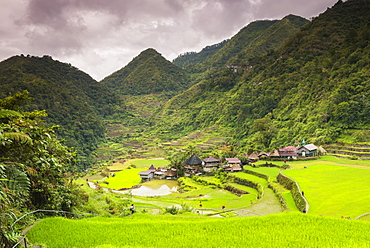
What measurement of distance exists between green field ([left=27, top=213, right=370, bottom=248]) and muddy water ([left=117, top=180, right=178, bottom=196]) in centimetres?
2423

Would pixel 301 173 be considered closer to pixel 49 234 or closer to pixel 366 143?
pixel 366 143

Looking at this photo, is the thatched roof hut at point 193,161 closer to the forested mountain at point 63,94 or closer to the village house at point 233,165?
the village house at point 233,165

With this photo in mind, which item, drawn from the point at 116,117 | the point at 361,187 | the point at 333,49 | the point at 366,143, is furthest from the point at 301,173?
the point at 116,117

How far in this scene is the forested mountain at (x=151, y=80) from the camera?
17025 centimetres

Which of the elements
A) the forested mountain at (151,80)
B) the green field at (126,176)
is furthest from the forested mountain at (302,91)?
the forested mountain at (151,80)

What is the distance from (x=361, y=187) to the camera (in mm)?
15344

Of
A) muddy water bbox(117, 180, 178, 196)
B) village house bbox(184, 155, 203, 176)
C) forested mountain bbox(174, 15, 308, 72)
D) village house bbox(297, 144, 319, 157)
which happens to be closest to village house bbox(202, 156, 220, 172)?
village house bbox(184, 155, 203, 176)

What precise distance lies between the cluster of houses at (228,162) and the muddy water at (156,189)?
2.75m

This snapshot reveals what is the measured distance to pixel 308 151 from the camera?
31656 mm

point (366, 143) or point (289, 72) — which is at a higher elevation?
point (289, 72)

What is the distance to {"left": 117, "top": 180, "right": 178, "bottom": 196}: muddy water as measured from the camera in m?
30.2

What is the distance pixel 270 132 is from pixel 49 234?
146 ft

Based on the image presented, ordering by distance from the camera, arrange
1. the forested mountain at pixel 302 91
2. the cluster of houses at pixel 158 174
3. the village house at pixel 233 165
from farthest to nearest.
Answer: the cluster of houses at pixel 158 174, the forested mountain at pixel 302 91, the village house at pixel 233 165

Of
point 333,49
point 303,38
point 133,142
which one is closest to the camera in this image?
point 333,49
